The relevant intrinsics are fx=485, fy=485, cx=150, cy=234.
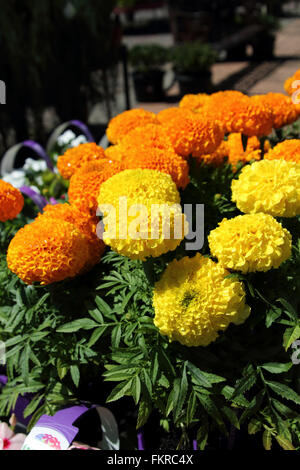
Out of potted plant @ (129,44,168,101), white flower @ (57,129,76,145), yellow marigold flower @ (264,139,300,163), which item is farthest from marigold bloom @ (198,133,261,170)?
potted plant @ (129,44,168,101)

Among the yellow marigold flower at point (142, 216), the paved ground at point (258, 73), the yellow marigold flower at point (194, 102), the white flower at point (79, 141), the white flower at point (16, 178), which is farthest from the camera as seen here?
the paved ground at point (258, 73)

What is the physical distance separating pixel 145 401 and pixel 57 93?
4.59 metres

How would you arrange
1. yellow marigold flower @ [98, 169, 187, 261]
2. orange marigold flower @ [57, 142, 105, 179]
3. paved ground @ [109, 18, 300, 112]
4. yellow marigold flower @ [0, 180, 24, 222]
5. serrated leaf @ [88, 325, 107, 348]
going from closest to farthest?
yellow marigold flower @ [98, 169, 187, 261], serrated leaf @ [88, 325, 107, 348], yellow marigold flower @ [0, 180, 24, 222], orange marigold flower @ [57, 142, 105, 179], paved ground @ [109, 18, 300, 112]

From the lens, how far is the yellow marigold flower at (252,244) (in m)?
0.95

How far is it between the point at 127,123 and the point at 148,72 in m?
6.88

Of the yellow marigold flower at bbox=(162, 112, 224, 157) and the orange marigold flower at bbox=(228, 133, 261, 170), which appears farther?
the orange marigold flower at bbox=(228, 133, 261, 170)

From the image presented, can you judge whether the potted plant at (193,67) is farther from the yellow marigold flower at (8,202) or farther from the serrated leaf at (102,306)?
the serrated leaf at (102,306)

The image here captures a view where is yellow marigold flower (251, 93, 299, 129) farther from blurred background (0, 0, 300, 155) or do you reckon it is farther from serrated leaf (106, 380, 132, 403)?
blurred background (0, 0, 300, 155)

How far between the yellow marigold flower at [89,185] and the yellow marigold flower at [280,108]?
504 mm

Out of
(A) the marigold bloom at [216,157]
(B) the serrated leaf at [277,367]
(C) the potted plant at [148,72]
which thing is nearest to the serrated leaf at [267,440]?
(B) the serrated leaf at [277,367]

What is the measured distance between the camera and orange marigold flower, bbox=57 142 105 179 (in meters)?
1.34

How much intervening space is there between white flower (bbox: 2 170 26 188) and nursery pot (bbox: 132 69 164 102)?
229 inches

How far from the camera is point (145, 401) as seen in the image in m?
1.07
